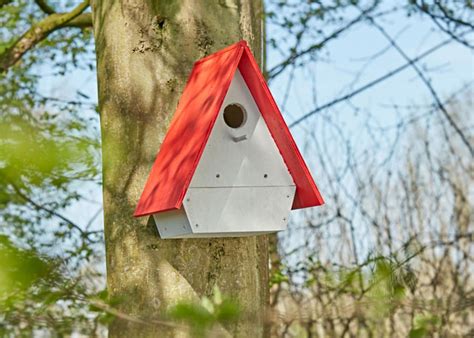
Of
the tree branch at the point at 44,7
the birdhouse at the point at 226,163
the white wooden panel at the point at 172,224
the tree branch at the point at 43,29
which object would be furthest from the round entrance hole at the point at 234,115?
the tree branch at the point at 44,7

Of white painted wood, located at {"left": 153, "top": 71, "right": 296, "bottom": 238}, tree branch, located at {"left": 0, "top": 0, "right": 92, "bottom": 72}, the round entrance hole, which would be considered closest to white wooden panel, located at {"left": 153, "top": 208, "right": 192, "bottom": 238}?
white painted wood, located at {"left": 153, "top": 71, "right": 296, "bottom": 238}

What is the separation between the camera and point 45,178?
753 millimetres

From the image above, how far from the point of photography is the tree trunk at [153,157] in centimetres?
221

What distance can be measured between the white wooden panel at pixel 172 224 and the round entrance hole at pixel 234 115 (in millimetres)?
348

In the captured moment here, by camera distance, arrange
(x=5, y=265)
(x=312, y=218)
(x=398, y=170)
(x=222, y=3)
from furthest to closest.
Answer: (x=398, y=170)
(x=312, y=218)
(x=222, y=3)
(x=5, y=265)

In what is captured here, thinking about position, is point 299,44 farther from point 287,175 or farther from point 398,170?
point 287,175

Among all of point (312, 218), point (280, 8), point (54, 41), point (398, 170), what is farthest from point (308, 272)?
point (54, 41)

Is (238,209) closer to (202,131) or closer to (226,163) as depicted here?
(226,163)

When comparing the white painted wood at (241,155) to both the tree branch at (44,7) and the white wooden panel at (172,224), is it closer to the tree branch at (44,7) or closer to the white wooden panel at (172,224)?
the white wooden panel at (172,224)

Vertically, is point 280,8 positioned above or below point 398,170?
above

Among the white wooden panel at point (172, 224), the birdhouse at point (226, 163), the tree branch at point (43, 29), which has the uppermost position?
the tree branch at point (43, 29)

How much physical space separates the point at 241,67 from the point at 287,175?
0.36 m

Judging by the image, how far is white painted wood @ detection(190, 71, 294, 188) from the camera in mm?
2207

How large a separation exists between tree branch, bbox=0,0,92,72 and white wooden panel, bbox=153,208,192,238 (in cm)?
195
